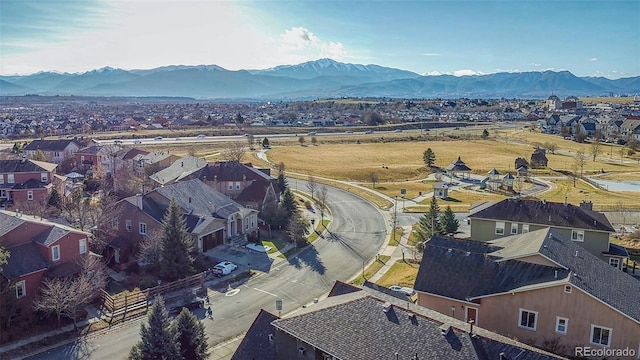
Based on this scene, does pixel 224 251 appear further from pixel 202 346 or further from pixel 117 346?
pixel 202 346

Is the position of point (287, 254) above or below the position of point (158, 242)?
below

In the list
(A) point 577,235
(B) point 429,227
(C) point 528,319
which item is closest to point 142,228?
(B) point 429,227

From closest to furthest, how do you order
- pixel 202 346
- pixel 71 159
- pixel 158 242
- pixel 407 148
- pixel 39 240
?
1. pixel 202 346
2. pixel 39 240
3. pixel 158 242
4. pixel 71 159
5. pixel 407 148

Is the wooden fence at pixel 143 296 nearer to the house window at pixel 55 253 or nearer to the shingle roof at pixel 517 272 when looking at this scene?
the house window at pixel 55 253

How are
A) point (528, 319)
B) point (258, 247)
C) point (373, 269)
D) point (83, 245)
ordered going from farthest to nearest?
point (258, 247) → point (373, 269) → point (83, 245) → point (528, 319)

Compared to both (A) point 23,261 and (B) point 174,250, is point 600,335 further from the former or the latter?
(A) point 23,261

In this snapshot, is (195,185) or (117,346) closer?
(117,346)

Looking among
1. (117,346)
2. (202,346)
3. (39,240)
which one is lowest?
(117,346)

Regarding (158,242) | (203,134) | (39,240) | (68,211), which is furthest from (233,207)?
(203,134)
